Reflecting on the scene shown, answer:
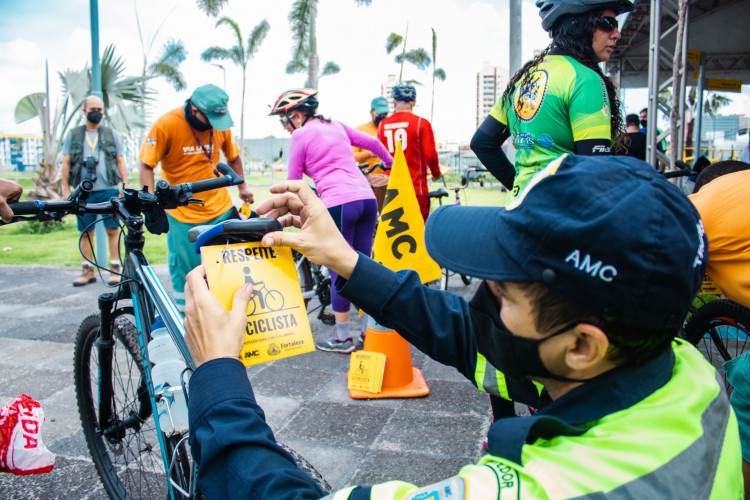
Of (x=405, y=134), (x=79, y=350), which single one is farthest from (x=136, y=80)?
(x=79, y=350)

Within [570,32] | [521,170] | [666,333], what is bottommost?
[666,333]

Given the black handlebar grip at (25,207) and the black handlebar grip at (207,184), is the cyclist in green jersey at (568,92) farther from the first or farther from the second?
the black handlebar grip at (25,207)

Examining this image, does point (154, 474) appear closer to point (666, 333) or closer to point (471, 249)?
point (471, 249)

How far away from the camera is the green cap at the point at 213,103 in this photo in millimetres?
4293

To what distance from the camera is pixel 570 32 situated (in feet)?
7.99

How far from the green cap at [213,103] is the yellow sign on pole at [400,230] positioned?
A: 156cm

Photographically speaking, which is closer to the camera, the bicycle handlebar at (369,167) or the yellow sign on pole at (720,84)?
the bicycle handlebar at (369,167)

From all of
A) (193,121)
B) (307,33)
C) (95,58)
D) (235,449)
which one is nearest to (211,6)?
(307,33)

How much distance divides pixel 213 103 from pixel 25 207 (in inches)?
97.8

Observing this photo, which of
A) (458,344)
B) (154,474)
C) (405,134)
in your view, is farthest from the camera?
(405,134)

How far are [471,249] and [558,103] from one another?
1554mm

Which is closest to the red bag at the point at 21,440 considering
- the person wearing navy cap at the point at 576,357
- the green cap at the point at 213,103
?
the person wearing navy cap at the point at 576,357

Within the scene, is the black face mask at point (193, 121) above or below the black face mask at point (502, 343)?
above

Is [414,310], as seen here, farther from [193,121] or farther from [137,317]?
[193,121]
